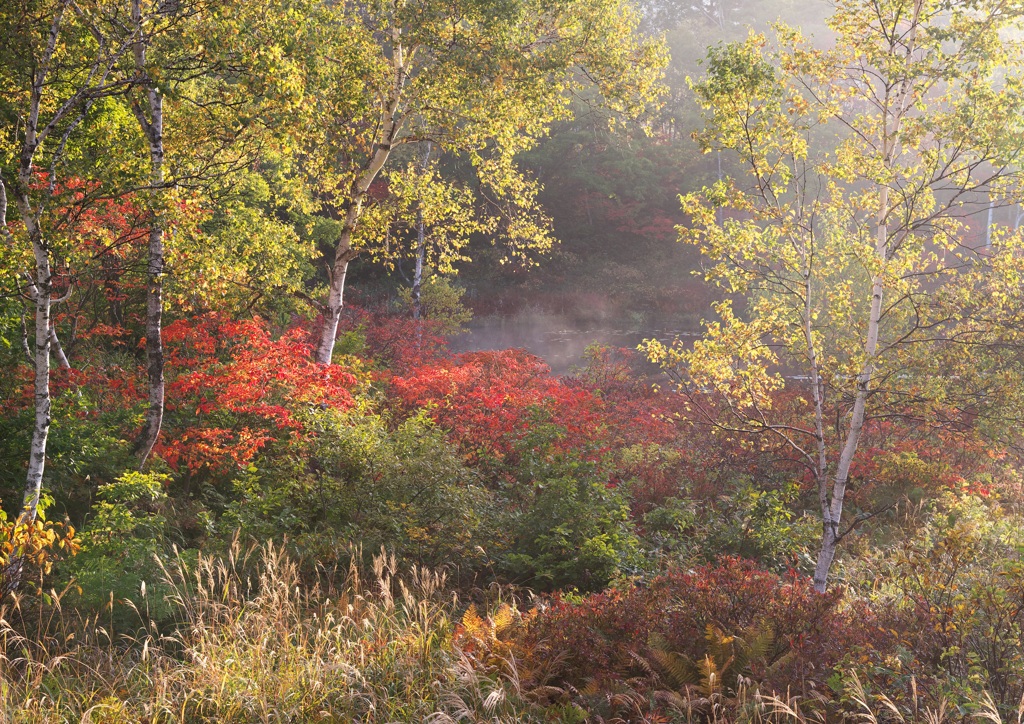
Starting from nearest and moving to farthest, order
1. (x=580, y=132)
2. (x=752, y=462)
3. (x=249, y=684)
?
(x=249, y=684) < (x=752, y=462) < (x=580, y=132)

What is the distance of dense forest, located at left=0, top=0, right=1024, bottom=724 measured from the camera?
4645 mm

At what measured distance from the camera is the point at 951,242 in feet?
29.0

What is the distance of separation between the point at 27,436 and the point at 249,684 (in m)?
4.52

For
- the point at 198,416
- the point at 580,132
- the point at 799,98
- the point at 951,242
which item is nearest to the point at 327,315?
the point at 198,416

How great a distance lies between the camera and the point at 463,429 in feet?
38.7

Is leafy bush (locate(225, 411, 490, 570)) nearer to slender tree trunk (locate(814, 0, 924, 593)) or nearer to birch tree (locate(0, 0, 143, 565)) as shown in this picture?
birch tree (locate(0, 0, 143, 565))

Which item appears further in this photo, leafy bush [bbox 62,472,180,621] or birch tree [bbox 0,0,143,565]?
leafy bush [bbox 62,472,180,621]

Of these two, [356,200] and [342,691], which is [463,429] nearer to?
[356,200]

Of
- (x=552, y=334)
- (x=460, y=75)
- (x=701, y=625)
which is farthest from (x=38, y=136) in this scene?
(x=552, y=334)

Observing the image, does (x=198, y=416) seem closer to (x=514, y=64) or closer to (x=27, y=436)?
(x=27, y=436)

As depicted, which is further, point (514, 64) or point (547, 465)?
point (514, 64)

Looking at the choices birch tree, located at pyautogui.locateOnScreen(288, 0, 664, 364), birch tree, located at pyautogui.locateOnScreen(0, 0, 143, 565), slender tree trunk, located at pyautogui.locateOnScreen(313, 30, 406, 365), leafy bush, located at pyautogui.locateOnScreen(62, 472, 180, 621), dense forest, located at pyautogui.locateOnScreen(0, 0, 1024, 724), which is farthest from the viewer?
slender tree trunk, located at pyautogui.locateOnScreen(313, 30, 406, 365)

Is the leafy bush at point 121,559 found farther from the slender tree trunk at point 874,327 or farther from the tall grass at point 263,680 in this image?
the slender tree trunk at point 874,327

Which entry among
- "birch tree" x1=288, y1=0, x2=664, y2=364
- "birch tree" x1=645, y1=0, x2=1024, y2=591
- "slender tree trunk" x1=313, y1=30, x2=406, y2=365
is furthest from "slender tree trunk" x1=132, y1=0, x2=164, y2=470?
"birch tree" x1=645, y1=0, x2=1024, y2=591
